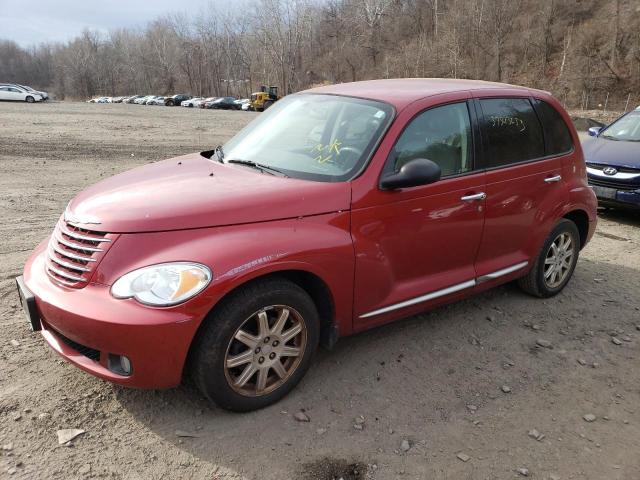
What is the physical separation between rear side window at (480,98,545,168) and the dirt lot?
1367mm

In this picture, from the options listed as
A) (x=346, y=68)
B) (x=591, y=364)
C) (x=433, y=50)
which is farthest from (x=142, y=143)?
(x=346, y=68)

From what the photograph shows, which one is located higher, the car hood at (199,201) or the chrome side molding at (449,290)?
the car hood at (199,201)

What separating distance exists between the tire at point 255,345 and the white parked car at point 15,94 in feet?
173

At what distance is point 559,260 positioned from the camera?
4.81 m

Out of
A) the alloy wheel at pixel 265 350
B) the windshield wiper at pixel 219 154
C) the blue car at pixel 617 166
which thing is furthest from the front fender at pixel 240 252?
the blue car at pixel 617 166

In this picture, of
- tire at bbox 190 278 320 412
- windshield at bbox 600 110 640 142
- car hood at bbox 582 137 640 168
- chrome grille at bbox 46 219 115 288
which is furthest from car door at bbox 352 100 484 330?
windshield at bbox 600 110 640 142

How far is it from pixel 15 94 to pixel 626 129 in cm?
5134

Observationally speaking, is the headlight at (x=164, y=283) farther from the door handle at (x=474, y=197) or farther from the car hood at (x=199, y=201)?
the door handle at (x=474, y=197)

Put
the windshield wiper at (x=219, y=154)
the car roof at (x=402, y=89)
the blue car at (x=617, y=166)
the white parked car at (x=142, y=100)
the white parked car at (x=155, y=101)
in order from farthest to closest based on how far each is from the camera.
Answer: the white parked car at (x=142, y=100) < the white parked car at (x=155, y=101) < the blue car at (x=617, y=166) < the windshield wiper at (x=219, y=154) < the car roof at (x=402, y=89)

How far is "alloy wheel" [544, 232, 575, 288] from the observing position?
15.5ft

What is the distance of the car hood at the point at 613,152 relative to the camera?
24.7 feet

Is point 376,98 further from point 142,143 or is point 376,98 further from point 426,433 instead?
point 142,143

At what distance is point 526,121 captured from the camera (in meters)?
4.31

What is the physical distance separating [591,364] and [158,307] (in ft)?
10.2
